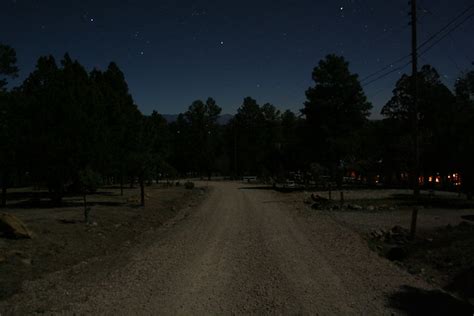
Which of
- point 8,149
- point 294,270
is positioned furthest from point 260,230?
point 8,149

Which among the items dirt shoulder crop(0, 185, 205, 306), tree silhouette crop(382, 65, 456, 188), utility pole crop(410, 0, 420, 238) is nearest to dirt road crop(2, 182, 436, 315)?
dirt shoulder crop(0, 185, 205, 306)

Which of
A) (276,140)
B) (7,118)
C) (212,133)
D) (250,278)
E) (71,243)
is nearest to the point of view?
(250,278)

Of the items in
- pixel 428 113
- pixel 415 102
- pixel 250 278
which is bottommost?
pixel 250 278

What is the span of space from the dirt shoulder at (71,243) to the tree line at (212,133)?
2.87 metres

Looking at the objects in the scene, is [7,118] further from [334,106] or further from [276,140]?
[276,140]

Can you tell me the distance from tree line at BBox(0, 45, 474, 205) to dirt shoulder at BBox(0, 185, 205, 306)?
2.87 m

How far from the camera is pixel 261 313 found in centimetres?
902

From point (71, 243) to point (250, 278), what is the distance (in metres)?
9.17

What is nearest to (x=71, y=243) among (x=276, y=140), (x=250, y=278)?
(x=250, y=278)

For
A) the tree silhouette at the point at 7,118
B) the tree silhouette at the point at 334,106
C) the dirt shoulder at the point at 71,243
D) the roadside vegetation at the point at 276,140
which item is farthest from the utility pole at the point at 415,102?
the tree silhouette at the point at 334,106

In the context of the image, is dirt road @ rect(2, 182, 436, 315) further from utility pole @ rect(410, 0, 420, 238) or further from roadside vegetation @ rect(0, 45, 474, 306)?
utility pole @ rect(410, 0, 420, 238)

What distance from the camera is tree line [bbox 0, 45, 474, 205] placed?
2911cm

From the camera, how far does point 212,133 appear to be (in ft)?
385

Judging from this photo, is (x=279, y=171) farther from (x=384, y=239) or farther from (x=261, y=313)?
(x=261, y=313)
